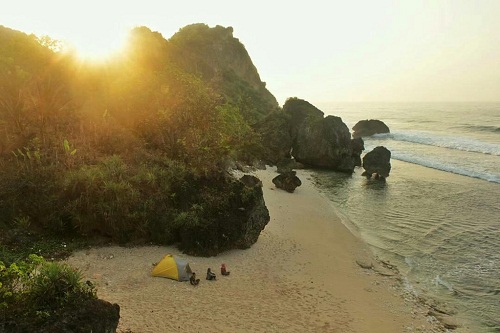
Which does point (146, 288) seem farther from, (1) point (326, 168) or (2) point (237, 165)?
(1) point (326, 168)

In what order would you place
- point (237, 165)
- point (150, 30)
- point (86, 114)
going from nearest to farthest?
point (86, 114)
point (237, 165)
point (150, 30)

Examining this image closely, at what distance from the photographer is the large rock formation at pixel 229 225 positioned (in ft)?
61.6

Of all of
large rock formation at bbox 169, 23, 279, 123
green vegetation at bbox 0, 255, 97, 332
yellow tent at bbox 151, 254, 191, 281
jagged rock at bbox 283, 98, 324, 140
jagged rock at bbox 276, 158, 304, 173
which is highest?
large rock formation at bbox 169, 23, 279, 123

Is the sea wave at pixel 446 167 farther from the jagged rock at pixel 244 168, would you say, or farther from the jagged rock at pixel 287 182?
the jagged rock at pixel 244 168

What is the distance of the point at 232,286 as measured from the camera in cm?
1606

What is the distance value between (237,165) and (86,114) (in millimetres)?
16060

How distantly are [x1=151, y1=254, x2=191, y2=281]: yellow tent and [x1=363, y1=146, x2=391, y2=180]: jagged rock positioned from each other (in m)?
34.0

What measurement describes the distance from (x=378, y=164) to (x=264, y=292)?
3278 centimetres

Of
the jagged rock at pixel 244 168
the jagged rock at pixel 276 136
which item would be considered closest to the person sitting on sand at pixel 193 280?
the jagged rock at pixel 244 168

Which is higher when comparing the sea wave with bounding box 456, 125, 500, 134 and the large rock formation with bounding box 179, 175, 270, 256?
the sea wave with bounding box 456, 125, 500, 134

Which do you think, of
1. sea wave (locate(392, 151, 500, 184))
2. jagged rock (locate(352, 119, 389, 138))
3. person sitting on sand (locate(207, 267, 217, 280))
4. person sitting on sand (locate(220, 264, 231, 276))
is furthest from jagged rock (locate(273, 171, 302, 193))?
jagged rock (locate(352, 119, 389, 138))

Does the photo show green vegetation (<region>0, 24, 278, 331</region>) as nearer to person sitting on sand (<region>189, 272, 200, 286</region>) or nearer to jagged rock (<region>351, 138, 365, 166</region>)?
person sitting on sand (<region>189, 272, 200, 286</region>)

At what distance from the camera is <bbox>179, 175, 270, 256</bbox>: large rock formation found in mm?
18781

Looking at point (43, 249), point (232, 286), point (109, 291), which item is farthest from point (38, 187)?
point (232, 286)
